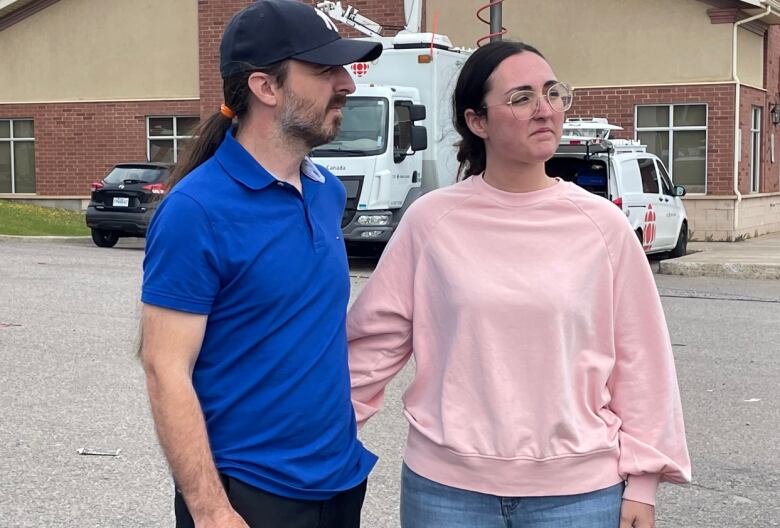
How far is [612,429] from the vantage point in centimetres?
271

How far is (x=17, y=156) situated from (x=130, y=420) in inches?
944

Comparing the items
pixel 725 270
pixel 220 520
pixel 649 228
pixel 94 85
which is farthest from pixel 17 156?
pixel 220 520

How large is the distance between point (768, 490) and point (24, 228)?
19.9 metres

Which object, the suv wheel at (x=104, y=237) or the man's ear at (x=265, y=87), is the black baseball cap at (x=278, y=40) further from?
the suv wheel at (x=104, y=237)

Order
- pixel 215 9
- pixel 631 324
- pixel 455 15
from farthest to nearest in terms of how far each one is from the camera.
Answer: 1. pixel 215 9
2. pixel 455 15
3. pixel 631 324

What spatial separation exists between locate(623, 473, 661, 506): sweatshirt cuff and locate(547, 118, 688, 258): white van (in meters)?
13.6

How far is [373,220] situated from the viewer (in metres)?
16.2

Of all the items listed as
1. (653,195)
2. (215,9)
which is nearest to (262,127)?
(653,195)

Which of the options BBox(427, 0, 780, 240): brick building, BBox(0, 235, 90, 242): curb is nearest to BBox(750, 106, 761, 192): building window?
BBox(427, 0, 780, 240): brick building

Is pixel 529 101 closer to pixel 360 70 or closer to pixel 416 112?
pixel 416 112

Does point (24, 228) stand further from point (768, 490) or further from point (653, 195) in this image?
point (768, 490)

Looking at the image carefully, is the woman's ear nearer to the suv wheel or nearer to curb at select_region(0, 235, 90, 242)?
the suv wheel

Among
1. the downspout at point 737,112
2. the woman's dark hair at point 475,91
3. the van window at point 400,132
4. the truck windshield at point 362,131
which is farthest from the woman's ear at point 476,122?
the downspout at point 737,112

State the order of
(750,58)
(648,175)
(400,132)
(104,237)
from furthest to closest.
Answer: (750,58)
(104,237)
(648,175)
(400,132)
